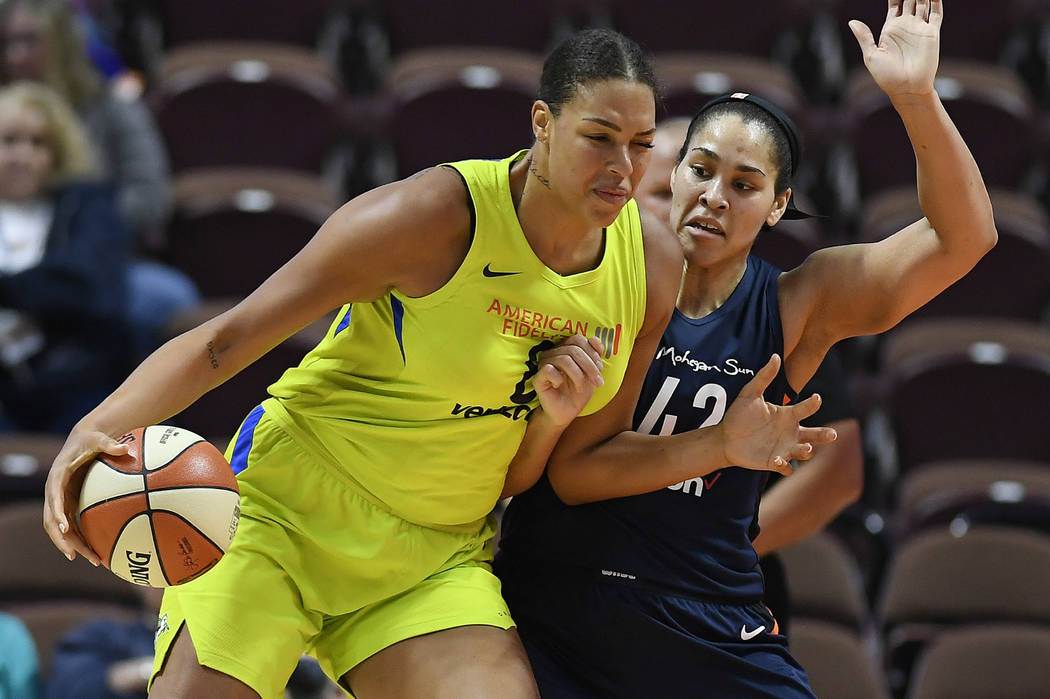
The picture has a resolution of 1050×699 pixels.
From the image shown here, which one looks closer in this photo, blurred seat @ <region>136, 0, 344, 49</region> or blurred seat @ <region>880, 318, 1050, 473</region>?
blurred seat @ <region>880, 318, 1050, 473</region>

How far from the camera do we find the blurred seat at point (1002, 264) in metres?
6.50

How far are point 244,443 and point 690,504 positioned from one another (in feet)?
3.43

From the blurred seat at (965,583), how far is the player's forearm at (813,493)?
1078 mm

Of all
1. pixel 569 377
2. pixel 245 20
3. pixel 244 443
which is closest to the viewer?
pixel 569 377

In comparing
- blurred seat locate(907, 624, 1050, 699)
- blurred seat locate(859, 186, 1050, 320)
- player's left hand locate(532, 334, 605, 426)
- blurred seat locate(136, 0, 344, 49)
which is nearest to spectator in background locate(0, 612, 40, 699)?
player's left hand locate(532, 334, 605, 426)

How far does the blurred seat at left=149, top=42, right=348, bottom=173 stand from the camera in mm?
6805

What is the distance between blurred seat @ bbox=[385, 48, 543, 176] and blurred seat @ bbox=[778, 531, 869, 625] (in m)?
2.57

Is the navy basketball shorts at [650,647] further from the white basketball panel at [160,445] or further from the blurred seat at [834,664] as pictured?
the blurred seat at [834,664]

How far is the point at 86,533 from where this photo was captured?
113 inches

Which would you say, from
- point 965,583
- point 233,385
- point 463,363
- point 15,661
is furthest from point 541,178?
point 233,385

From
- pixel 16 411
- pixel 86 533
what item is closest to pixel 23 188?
pixel 16 411

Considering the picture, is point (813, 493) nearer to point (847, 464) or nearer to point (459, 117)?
point (847, 464)

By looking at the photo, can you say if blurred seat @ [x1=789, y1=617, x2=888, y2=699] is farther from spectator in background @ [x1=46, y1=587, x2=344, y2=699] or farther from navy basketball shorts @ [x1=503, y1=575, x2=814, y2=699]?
spectator in background @ [x1=46, y1=587, x2=344, y2=699]

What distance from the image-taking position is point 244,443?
3404mm
